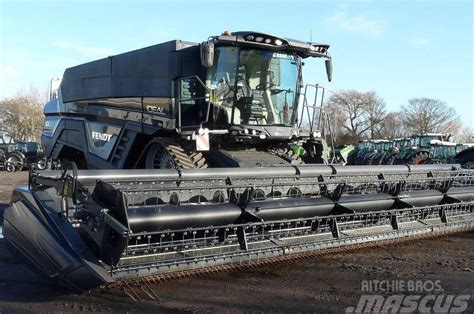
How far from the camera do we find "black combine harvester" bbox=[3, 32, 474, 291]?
386cm

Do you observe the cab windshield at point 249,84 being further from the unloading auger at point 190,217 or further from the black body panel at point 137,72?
the unloading auger at point 190,217

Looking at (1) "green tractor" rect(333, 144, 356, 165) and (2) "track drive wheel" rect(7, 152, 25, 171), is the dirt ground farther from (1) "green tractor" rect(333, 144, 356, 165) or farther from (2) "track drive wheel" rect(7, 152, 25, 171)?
(2) "track drive wheel" rect(7, 152, 25, 171)

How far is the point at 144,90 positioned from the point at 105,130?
1.23 m

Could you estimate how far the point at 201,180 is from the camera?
496 cm

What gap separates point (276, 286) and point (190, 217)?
93cm

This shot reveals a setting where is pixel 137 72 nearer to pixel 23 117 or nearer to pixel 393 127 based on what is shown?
pixel 23 117

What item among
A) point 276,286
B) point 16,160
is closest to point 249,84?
point 276,286

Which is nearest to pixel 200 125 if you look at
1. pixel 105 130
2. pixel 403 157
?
pixel 105 130

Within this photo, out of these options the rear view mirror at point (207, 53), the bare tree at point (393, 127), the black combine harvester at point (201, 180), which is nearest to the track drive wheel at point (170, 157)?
the black combine harvester at point (201, 180)

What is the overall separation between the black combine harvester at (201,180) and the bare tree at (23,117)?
43924mm

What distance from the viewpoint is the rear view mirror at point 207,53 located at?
680cm

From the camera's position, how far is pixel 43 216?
3984 mm

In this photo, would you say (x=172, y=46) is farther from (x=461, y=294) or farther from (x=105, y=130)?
(x=461, y=294)

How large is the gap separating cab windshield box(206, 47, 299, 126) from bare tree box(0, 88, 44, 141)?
156ft
